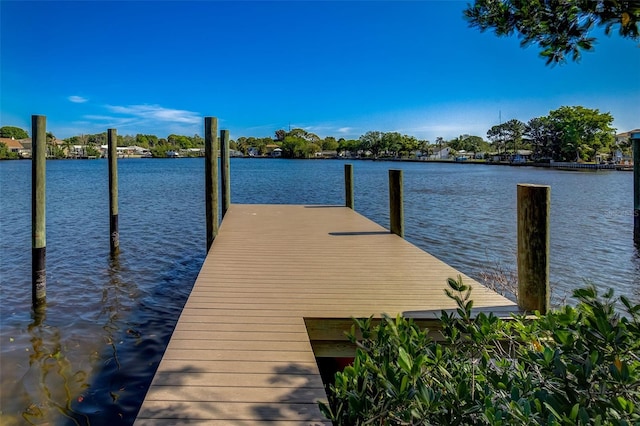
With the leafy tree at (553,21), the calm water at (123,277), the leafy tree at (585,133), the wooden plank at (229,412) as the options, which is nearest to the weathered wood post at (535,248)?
the leafy tree at (553,21)

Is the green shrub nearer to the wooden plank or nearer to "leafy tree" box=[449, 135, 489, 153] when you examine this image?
the wooden plank

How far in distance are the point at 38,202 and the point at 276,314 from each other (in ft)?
14.6

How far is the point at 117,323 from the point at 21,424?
216 cm

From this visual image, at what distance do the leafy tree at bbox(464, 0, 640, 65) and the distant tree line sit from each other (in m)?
69.9

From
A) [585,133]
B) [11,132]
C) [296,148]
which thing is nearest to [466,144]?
[296,148]

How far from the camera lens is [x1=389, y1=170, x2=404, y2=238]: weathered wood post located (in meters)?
6.80

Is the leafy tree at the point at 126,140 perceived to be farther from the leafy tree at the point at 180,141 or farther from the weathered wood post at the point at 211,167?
the weathered wood post at the point at 211,167

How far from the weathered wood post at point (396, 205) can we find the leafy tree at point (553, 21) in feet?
15.1

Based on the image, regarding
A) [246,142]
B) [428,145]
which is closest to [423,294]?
[428,145]

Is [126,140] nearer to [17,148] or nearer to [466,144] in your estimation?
[17,148]

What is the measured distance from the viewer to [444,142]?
413ft

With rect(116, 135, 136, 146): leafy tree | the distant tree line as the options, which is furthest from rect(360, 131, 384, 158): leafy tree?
rect(116, 135, 136, 146): leafy tree

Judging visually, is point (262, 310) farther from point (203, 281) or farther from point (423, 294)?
point (423, 294)

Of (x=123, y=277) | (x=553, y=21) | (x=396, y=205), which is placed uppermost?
(x=553, y=21)
